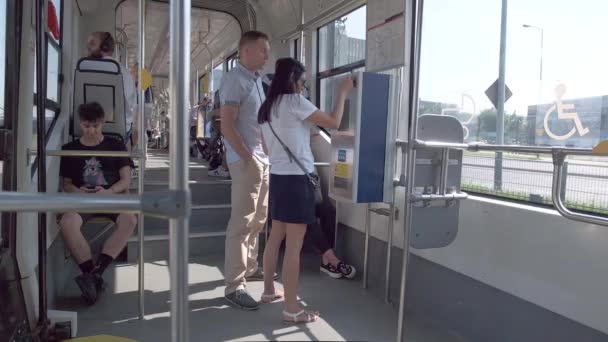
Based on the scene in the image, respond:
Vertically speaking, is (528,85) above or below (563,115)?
above

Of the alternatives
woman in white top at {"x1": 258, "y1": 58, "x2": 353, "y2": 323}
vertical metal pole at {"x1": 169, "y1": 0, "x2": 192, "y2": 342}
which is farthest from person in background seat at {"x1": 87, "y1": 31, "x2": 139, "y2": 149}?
vertical metal pole at {"x1": 169, "y1": 0, "x2": 192, "y2": 342}

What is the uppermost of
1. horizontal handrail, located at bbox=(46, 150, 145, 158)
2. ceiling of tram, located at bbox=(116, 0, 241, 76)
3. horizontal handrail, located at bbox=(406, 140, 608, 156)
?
ceiling of tram, located at bbox=(116, 0, 241, 76)

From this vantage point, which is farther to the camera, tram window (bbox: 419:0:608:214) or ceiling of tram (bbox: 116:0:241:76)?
ceiling of tram (bbox: 116:0:241:76)

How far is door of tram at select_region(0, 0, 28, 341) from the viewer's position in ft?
5.79

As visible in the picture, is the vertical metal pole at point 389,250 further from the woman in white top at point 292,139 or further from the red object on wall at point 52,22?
the red object on wall at point 52,22

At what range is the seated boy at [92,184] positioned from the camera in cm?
266

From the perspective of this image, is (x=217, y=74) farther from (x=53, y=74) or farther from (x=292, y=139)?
(x=292, y=139)

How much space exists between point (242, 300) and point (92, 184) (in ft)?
4.01

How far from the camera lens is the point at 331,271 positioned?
3.27 meters

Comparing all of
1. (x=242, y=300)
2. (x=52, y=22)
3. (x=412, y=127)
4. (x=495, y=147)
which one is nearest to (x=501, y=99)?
(x=495, y=147)

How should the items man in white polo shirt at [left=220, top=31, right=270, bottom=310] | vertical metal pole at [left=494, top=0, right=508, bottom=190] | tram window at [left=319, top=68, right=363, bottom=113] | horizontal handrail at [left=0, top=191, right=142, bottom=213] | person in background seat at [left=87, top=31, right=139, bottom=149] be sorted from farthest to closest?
tram window at [left=319, top=68, right=363, bottom=113]
person in background seat at [left=87, top=31, right=139, bottom=149]
man in white polo shirt at [left=220, top=31, right=270, bottom=310]
vertical metal pole at [left=494, top=0, right=508, bottom=190]
horizontal handrail at [left=0, top=191, right=142, bottom=213]

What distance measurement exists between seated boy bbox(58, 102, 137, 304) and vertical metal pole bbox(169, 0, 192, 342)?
80.2 inches

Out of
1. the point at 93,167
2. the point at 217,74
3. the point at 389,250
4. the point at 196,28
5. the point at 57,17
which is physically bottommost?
the point at 389,250

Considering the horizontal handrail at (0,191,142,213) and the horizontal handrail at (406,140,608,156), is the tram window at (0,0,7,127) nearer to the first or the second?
the horizontal handrail at (0,191,142,213)
